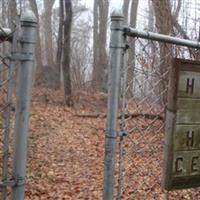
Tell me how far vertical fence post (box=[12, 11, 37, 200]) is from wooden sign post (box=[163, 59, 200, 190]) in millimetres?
891

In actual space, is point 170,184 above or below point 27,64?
below

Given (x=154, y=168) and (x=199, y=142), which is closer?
(x=199, y=142)

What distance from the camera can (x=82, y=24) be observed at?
96.7 ft

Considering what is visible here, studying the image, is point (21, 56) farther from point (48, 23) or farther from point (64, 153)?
point (48, 23)

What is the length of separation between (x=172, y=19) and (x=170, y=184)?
5035mm

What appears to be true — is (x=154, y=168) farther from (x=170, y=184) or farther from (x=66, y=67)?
(x=66, y=67)

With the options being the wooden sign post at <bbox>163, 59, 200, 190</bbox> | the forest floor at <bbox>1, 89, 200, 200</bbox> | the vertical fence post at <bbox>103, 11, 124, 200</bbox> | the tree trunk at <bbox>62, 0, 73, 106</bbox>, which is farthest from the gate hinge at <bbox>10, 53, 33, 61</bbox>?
the tree trunk at <bbox>62, 0, 73, 106</bbox>

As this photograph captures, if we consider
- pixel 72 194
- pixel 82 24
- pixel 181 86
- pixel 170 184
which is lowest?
pixel 72 194

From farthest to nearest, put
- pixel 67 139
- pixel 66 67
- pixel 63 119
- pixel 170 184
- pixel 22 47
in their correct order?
pixel 66 67 < pixel 63 119 < pixel 67 139 < pixel 170 184 < pixel 22 47

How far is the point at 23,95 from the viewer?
7.10 feet

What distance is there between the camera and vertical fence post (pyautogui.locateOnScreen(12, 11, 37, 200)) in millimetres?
2148

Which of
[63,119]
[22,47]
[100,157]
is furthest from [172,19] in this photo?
[22,47]

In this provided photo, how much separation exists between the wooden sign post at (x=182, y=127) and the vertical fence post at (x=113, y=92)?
1.13 feet

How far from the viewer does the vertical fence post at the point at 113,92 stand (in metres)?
2.48
